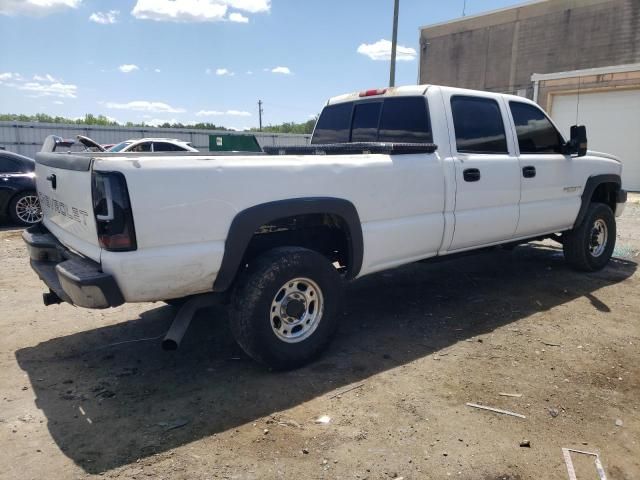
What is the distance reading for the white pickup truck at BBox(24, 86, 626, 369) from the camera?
111 inches

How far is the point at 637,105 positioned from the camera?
52.5 feet

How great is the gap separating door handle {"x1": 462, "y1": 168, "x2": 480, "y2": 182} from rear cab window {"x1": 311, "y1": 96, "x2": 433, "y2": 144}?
418 mm

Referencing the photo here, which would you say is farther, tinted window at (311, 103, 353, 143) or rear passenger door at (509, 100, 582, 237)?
tinted window at (311, 103, 353, 143)

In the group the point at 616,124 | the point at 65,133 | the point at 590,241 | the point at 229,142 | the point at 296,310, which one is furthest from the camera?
the point at 65,133

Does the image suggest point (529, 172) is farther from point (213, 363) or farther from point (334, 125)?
point (213, 363)

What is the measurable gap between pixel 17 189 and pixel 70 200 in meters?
7.63

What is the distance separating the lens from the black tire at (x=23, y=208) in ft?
31.4

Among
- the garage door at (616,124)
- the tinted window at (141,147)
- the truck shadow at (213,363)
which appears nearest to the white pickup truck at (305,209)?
the truck shadow at (213,363)

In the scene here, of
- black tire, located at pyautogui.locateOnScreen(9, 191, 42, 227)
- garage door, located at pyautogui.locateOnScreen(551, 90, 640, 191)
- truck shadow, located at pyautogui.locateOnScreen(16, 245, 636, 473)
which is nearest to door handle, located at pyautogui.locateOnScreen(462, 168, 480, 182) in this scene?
truck shadow, located at pyautogui.locateOnScreen(16, 245, 636, 473)

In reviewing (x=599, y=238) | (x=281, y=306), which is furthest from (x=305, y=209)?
(x=599, y=238)

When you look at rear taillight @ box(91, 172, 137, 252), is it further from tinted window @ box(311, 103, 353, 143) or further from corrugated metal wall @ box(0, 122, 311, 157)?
corrugated metal wall @ box(0, 122, 311, 157)

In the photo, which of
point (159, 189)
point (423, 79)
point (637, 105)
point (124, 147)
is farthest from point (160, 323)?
point (423, 79)

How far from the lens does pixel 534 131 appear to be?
5.28m

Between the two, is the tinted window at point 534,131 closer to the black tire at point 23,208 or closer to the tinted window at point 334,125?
the tinted window at point 334,125
